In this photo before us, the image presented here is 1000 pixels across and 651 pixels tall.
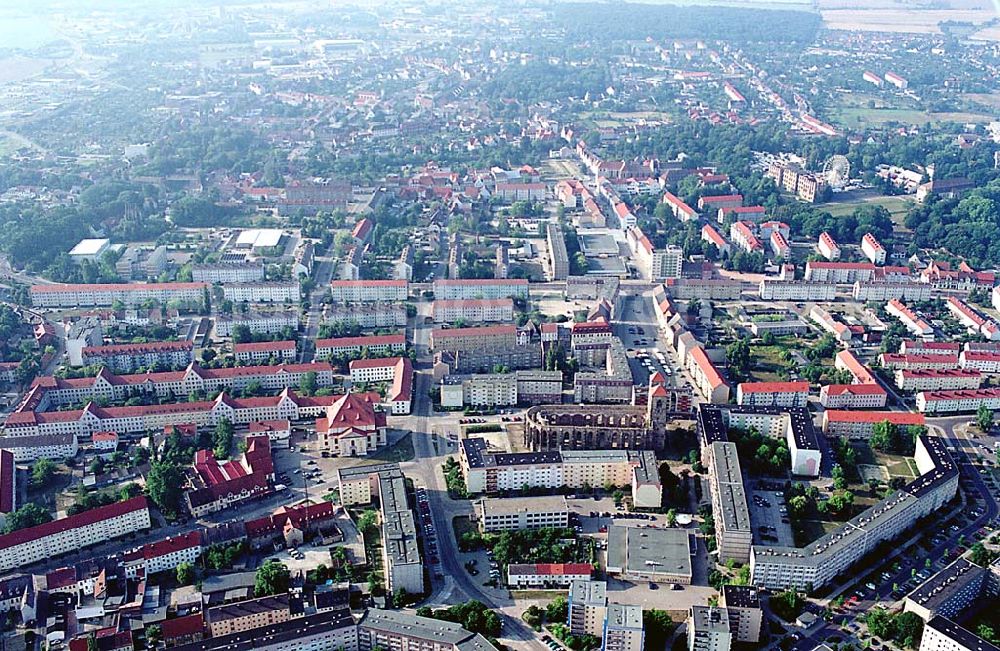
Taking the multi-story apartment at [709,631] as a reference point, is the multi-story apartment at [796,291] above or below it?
above

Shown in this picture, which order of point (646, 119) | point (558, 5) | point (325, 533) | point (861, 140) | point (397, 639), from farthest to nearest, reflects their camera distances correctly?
point (558, 5), point (646, 119), point (861, 140), point (325, 533), point (397, 639)

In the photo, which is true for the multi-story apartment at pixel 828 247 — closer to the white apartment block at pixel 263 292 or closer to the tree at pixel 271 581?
the white apartment block at pixel 263 292

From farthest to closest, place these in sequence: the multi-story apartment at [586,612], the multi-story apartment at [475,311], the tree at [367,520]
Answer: the multi-story apartment at [475,311], the tree at [367,520], the multi-story apartment at [586,612]

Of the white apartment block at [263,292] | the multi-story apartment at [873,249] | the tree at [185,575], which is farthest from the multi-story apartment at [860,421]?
the white apartment block at [263,292]

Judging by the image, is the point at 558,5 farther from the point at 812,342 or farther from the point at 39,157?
the point at 812,342

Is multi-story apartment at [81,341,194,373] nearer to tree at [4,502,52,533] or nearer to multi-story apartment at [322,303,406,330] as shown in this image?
multi-story apartment at [322,303,406,330]

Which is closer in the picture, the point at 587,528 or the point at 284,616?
the point at 284,616

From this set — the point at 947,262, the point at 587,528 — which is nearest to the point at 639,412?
the point at 587,528

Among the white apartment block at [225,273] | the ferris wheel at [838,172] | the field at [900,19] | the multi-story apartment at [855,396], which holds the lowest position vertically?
the multi-story apartment at [855,396]
